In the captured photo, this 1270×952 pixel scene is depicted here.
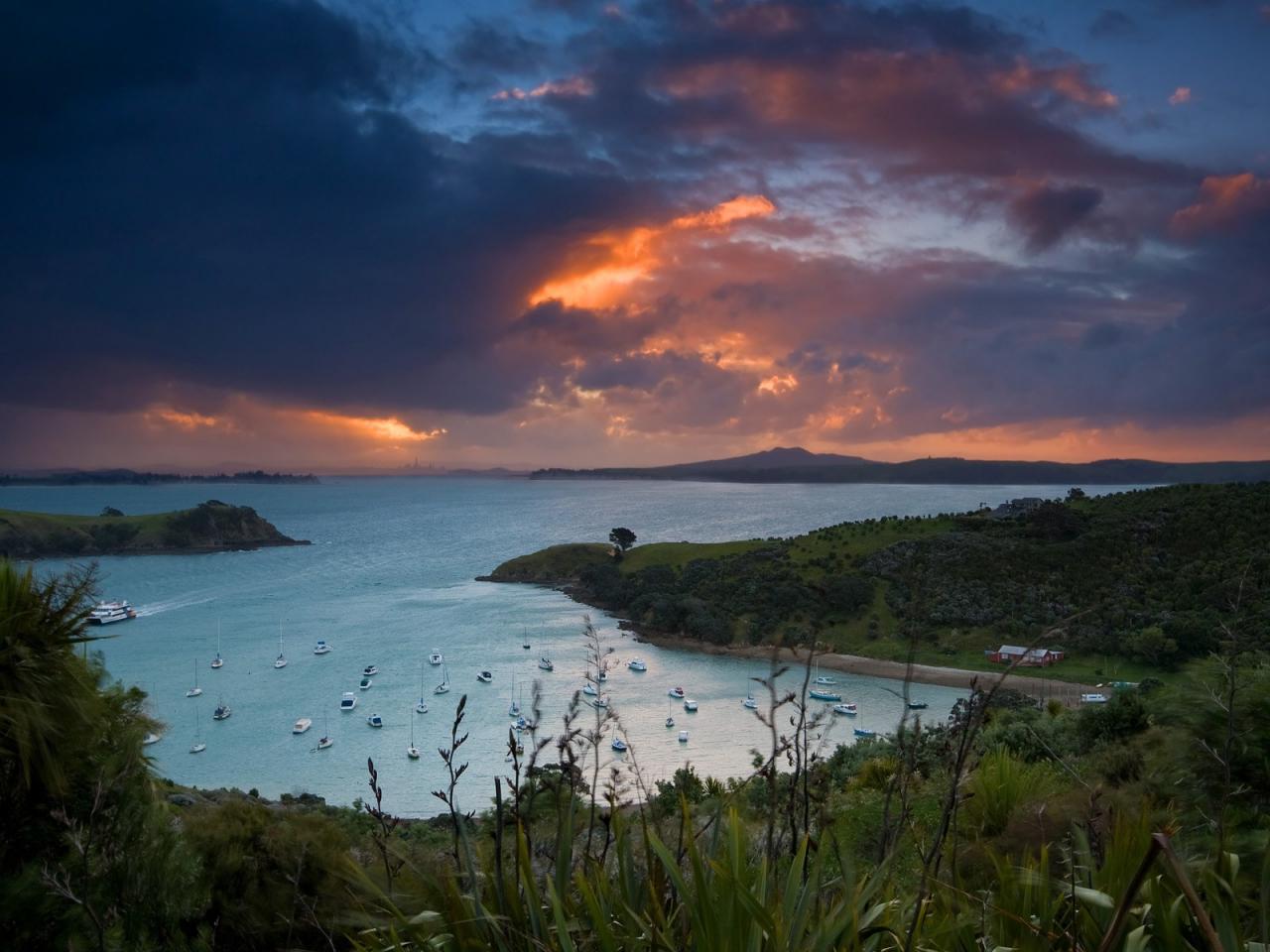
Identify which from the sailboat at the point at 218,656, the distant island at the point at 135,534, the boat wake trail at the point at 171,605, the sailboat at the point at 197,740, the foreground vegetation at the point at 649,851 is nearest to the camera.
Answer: the foreground vegetation at the point at 649,851

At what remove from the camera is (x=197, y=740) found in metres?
33.2

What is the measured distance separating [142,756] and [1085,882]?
4.15m

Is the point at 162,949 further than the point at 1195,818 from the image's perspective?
No

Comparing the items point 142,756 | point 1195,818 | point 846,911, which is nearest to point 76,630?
point 142,756

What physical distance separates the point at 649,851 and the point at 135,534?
356 ft

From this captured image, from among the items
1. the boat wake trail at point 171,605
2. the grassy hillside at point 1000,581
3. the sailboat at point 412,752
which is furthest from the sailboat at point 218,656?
the grassy hillside at point 1000,581

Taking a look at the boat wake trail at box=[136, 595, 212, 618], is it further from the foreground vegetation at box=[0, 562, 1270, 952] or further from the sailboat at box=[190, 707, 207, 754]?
the foreground vegetation at box=[0, 562, 1270, 952]

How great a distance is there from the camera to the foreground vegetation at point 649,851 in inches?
63.6

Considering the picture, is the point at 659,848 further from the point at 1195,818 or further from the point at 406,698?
the point at 406,698

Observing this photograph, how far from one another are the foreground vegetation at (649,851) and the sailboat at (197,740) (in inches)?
1128

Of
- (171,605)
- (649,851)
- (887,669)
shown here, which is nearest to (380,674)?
(887,669)

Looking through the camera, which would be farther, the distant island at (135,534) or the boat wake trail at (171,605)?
the distant island at (135,534)

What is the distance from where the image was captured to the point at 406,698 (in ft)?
123

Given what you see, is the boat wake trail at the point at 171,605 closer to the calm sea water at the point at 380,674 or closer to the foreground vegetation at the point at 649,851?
the calm sea water at the point at 380,674
